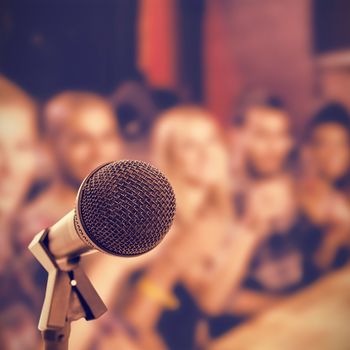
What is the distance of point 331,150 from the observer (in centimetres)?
222

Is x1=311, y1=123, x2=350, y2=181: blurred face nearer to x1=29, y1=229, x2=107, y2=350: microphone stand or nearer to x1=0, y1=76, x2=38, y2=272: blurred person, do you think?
x1=0, y1=76, x2=38, y2=272: blurred person

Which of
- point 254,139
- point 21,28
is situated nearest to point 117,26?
point 21,28

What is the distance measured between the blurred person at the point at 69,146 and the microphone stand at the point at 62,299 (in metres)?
1.03

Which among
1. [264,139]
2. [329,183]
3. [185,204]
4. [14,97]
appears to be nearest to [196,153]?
[185,204]

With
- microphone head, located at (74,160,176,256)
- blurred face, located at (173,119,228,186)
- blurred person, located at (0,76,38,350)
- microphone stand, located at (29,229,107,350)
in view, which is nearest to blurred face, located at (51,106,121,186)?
blurred person, located at (0,76,38,350)

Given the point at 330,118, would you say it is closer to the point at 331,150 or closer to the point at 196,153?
the point at 331,150

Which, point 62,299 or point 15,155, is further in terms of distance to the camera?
point 15,155

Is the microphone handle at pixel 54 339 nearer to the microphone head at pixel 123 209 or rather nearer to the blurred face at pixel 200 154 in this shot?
the microphone head at pixel 123 209

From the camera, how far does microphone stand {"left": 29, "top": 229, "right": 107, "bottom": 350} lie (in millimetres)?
749

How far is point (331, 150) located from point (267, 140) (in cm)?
30

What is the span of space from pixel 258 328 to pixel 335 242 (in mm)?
511

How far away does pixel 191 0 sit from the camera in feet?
6.79

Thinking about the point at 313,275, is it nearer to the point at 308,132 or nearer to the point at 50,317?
the point at 308,132

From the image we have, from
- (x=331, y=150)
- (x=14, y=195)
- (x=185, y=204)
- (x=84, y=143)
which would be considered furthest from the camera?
(x=331, y=150)
